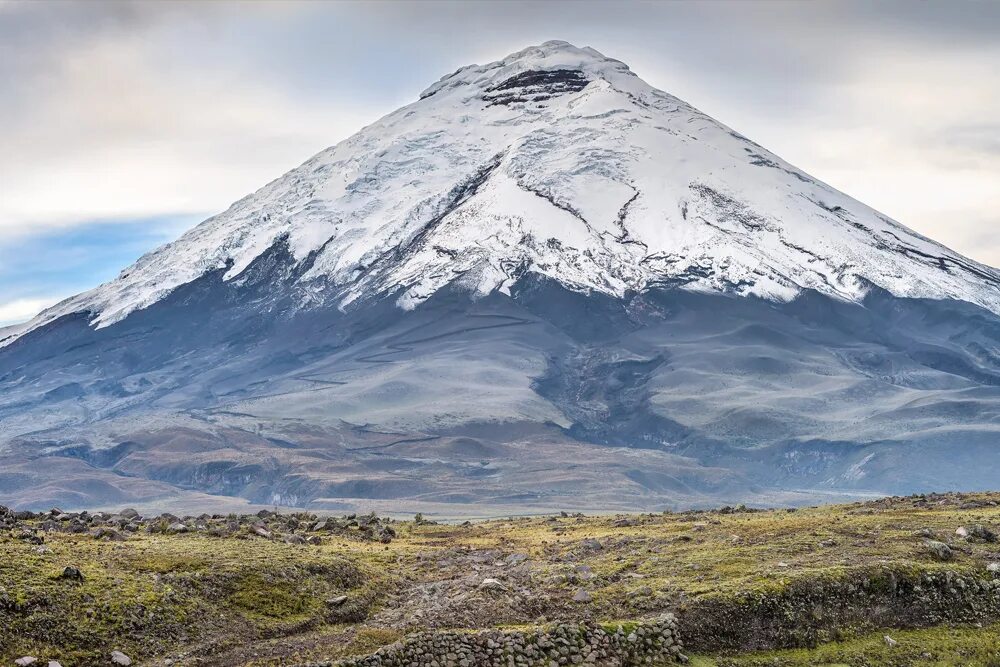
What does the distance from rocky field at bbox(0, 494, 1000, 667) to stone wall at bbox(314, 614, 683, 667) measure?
50 mm

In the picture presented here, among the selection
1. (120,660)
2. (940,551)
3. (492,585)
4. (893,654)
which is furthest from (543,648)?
(940,551)

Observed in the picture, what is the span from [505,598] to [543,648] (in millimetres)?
4122

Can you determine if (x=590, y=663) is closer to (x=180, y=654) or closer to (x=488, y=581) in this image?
(x=488, y=581)

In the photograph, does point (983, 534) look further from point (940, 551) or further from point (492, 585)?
point (492, 585)

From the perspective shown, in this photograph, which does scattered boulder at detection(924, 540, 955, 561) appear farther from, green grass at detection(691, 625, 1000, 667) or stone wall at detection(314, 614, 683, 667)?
stone wall at detection(314, 614, 683, 667)

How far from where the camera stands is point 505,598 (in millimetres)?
36438

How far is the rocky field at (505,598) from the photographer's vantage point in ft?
105

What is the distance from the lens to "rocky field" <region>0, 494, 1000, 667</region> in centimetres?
3203

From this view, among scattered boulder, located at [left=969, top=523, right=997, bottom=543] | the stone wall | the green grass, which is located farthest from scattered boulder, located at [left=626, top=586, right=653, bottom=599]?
scattered boulder, located at [left=969, top=523, right=997, bottom=543]

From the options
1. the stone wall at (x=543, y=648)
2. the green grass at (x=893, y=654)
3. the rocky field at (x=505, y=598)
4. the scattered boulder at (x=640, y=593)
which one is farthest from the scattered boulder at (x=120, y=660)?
the green grass at (x=893, y=654)

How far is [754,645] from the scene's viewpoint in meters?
35.3

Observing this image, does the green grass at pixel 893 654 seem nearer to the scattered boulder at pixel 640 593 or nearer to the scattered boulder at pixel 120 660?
the scattered boulder at pixel 640 593

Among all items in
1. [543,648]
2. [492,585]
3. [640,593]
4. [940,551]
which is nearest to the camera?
[543,648]

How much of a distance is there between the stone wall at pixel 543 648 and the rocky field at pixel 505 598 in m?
0.05
